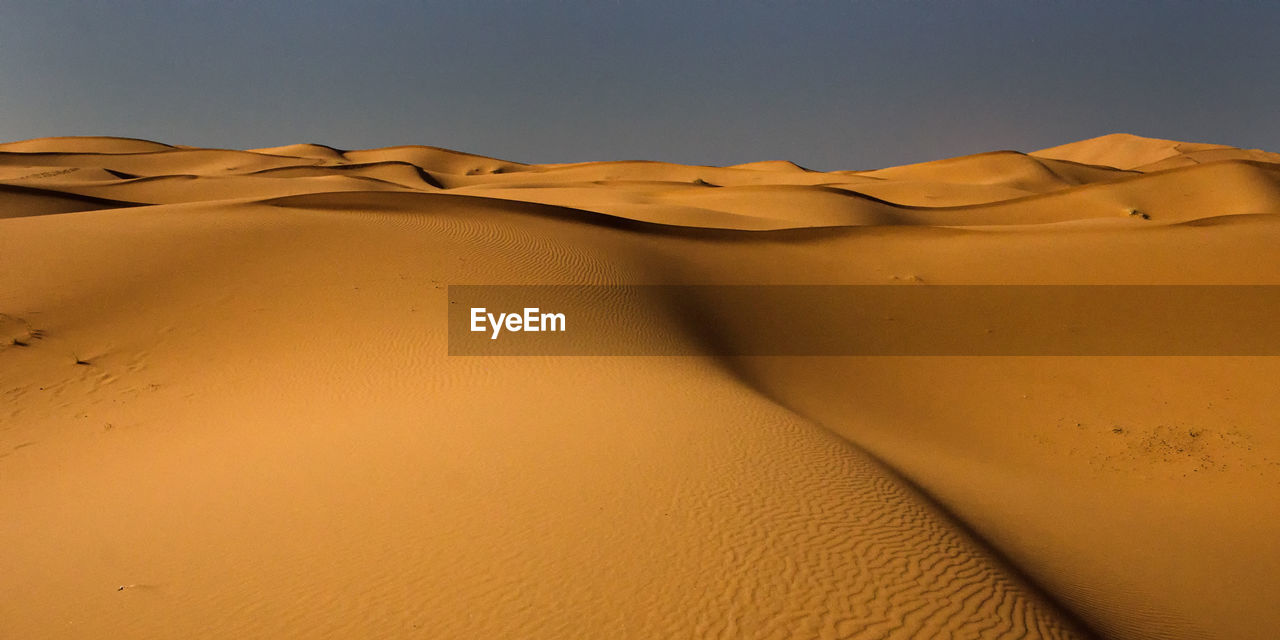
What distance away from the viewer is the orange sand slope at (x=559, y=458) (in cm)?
433

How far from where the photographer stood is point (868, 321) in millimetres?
Result: 12688

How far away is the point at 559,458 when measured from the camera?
617 centimetres

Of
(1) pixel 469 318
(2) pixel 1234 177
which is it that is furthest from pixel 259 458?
(2) pixel 1234 177

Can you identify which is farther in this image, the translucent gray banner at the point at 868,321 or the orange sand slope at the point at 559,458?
the translucent gray banner at the point at 868,321

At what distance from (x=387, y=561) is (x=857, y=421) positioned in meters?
6.51

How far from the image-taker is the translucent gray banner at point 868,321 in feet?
34.2

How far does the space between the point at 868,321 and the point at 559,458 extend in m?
8.24

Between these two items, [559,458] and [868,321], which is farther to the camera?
[868,321]

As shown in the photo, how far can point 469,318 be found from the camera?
10570 millimetres

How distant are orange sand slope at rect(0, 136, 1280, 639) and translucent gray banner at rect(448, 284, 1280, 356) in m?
0.41

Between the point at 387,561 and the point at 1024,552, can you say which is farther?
the point at 1024,552

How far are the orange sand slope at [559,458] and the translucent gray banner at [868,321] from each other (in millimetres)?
412

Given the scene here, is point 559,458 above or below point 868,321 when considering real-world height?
below

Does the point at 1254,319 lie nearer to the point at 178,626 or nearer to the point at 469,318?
the point at 469,318
